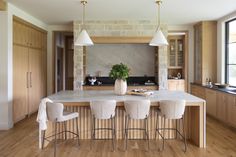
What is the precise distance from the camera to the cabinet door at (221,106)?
5.47 m

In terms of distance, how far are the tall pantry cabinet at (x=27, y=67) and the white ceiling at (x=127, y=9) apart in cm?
50

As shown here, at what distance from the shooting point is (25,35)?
5938mm

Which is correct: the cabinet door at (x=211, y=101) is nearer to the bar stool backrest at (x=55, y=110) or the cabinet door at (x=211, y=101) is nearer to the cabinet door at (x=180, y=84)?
the cabinet door at (x=180, y=84)

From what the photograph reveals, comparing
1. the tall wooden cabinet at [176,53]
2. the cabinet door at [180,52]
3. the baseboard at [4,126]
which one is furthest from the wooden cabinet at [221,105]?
the baseboard at [4,126]

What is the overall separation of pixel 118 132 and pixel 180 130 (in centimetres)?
117

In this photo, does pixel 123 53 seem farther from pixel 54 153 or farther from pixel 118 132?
pixel 54 153

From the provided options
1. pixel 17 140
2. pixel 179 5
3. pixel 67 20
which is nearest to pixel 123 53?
pixel 67 20

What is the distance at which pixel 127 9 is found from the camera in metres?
5.53

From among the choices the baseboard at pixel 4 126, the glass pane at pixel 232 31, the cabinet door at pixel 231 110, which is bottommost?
the baseboard at pixel 4 126

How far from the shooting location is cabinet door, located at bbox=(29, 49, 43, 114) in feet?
20.8

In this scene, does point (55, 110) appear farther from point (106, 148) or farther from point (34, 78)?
point (34, 78)

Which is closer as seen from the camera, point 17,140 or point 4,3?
point 17,140

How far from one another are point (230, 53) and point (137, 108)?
3995 millimetres

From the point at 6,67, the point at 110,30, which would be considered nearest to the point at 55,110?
the point at 6,67
